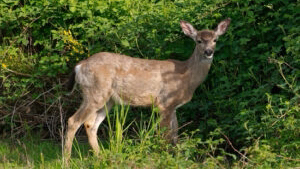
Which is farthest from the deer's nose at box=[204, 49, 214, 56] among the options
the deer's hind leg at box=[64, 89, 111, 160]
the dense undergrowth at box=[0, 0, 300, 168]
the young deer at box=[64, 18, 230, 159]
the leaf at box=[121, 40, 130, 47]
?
the deer's hind leg at box=[64, 89, 111, 160]

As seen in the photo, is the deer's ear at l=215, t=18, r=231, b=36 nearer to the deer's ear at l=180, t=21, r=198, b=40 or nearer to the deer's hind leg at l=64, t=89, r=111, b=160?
the deer's ear at l=180, t=21, r=198, b=40

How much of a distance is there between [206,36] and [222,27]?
0.84 feet

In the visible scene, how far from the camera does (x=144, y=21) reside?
801 centimetres

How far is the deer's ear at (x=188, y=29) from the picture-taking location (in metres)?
7.25

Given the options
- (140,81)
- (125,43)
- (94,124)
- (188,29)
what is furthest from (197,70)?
(94,124)

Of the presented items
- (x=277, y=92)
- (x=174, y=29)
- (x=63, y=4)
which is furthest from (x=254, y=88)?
(x=63, y=4)

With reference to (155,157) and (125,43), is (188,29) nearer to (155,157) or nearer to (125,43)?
(125,43)

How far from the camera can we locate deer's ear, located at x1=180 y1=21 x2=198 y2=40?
7246mm

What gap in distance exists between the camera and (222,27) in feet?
23.3

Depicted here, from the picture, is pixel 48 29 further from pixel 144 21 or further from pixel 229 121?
pixel 229 121

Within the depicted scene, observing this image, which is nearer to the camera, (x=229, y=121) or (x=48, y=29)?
(x=229, y=121)

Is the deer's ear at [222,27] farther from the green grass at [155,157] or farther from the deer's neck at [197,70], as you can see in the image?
the green grass at [155,157]

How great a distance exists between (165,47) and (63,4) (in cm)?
177

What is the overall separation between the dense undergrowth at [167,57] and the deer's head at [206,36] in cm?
25
